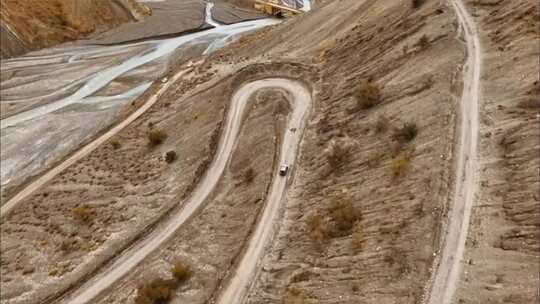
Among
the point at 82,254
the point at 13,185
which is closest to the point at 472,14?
the point at 82,254

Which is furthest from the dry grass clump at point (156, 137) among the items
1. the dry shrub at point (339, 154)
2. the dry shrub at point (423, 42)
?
the dry shrub at point (423, 42)

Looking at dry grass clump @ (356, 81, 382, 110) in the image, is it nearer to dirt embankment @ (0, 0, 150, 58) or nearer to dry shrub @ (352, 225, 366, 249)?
dry shrub @ (352, 225, 366, 249)

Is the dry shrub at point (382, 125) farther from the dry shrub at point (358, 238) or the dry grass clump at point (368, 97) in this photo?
the dry shrub at point (358, 238)

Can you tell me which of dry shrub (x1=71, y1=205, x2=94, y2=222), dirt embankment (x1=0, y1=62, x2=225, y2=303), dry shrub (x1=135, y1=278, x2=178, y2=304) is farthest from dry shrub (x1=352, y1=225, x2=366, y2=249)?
dry shrub (x1=71, y1=205, x2=94, y2=222)

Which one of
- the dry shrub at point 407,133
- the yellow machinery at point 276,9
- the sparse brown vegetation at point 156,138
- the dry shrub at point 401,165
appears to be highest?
the yellow machinery at point 276,9

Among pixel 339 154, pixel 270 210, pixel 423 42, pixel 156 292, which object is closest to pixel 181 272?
pixel 156 292

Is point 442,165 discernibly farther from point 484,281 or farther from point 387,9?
point 387,9
